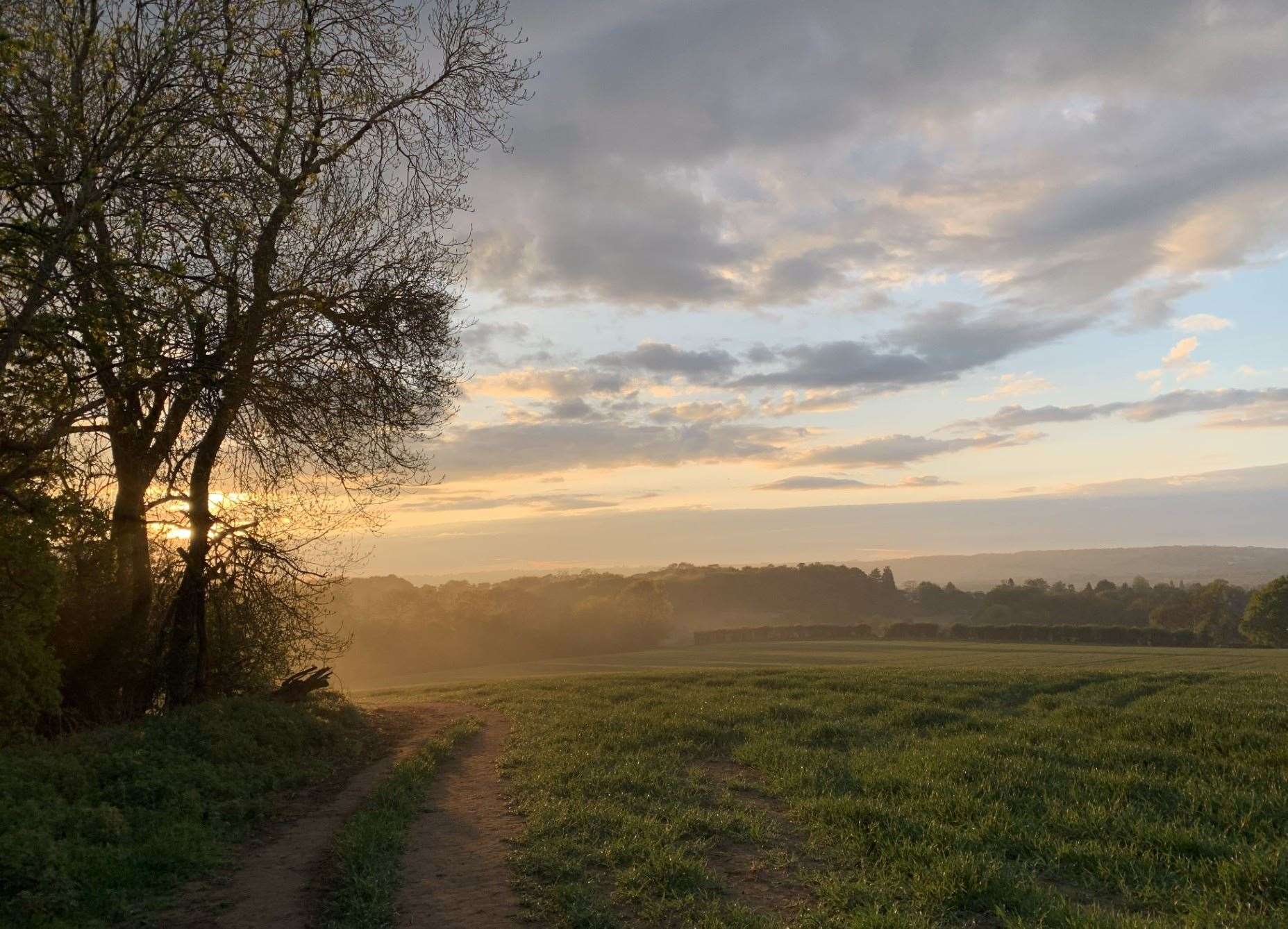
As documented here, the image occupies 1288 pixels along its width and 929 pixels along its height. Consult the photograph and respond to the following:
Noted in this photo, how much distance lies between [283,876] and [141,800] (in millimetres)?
3303

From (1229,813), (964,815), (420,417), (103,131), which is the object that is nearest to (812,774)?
(964,815)

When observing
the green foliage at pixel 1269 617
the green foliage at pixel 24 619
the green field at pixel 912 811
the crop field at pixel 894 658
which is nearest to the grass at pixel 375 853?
the green field at pixel 912 811

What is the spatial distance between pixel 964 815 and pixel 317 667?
53.9 ft

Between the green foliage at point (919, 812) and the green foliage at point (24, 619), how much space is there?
305 inches

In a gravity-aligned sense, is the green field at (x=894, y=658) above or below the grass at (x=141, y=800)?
below

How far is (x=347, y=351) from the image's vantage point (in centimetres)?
1573

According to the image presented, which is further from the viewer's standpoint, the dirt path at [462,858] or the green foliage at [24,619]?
the green foliage at [24,619]

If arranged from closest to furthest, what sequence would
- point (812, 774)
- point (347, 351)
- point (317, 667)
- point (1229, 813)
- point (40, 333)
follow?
point (1229, 813) → point (40, 333) → point (812, 774) → point (347, 351) → point (317, 667)

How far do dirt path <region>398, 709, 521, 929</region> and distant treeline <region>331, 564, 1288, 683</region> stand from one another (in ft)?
161

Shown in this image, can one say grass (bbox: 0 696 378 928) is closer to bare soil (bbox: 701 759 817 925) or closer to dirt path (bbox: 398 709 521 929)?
dirt path (bbox: 398 709 521 929)

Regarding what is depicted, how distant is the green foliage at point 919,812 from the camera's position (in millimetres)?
7020

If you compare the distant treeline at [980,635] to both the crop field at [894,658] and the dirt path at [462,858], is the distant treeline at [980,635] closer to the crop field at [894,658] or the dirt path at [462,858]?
the crop field at [894,658]

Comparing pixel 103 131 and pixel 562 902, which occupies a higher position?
pixel 103 131

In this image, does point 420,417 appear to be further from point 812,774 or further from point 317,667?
point 812,774
